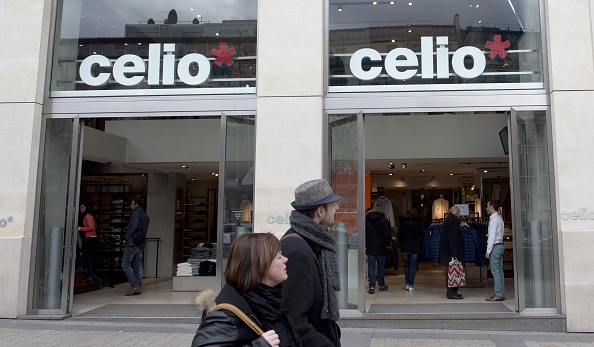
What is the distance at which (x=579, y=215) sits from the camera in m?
6.96

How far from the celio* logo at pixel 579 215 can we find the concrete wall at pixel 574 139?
0.03m

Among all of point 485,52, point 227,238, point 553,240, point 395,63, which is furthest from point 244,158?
point 553,240

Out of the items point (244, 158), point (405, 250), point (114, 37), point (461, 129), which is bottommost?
point (405, 250)

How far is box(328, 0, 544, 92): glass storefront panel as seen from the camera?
7.69 meters

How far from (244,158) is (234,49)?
1.67 meters

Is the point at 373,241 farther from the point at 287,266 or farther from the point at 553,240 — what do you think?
the point at 287,266

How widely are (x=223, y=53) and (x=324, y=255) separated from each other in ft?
20.1

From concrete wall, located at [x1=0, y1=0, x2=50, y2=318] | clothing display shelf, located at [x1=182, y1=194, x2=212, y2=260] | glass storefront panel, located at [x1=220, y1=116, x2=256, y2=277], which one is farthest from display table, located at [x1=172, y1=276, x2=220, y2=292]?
clothing display shelf, located at [x1=182, y1=194, x2=212, y2=260]

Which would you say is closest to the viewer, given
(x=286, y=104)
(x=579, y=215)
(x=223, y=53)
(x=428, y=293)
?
(x=579, y=215)

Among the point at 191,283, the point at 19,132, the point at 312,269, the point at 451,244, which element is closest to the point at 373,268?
the point at 451,244

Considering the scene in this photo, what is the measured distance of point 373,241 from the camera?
9812mm

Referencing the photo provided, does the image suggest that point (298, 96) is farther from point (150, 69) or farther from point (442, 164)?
point (442, 164)

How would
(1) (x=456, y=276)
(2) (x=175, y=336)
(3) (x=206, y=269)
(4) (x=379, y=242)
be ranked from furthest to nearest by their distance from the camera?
(3) (x=206, y=269)
(4) (x=379, y=242)
(1) (x=456, y=276)
(2) (x=175, y=336)

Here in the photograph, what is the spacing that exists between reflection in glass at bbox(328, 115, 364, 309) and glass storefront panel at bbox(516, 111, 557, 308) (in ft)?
7.29
